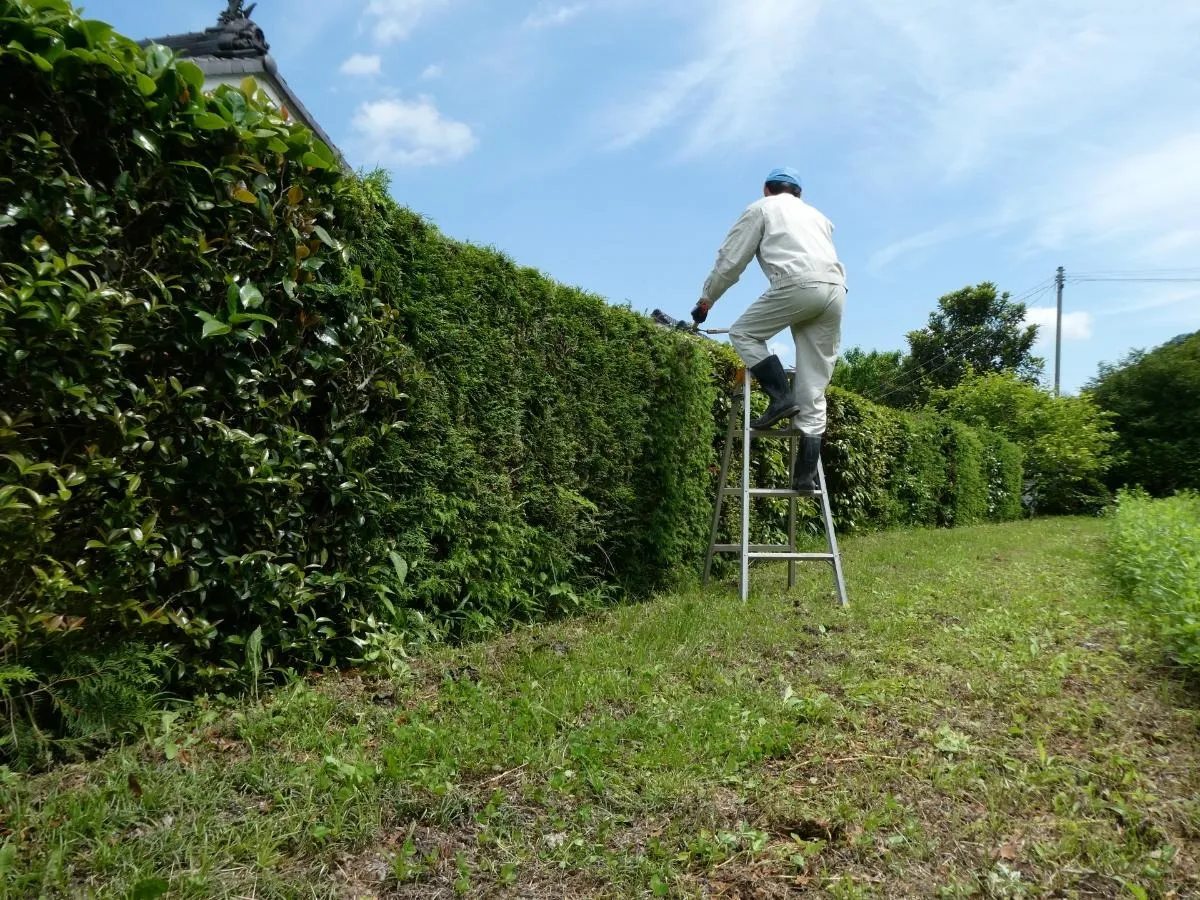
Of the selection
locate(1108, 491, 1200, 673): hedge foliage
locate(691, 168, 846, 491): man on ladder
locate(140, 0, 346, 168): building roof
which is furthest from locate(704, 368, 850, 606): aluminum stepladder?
locate(140, 0, 346, 168): building roof

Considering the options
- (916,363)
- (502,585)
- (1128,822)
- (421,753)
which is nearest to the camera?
(1128,822)

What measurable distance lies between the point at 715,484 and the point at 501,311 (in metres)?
2.61

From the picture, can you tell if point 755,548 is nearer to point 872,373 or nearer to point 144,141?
A: point 144,141

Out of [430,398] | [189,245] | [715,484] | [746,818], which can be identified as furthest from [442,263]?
[715,484]

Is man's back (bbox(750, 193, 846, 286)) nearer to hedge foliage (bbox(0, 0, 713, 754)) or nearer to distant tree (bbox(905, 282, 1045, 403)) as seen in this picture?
hedge foliage (bbox(0, 0, 713, 754))

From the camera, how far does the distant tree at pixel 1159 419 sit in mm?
21875

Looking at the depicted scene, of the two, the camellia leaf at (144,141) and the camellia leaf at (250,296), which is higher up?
the camellia leaf at (144,141)

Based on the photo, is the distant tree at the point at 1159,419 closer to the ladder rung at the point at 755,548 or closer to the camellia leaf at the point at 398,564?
the ladder rung at the point at 755,548

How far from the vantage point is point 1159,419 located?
74.5 ft

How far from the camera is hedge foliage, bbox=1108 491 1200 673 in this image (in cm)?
286

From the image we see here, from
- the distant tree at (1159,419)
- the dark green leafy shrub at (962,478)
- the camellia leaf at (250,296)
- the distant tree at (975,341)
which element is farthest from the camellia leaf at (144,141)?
the distant tree at (975,341)

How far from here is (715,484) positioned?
5543 millimetres

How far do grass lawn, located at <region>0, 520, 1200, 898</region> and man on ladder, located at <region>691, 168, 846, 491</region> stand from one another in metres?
1.58

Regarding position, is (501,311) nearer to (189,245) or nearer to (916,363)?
(189,245)
